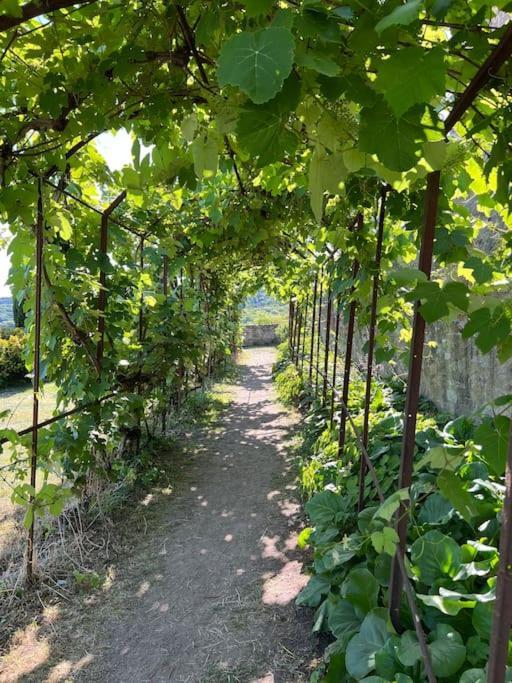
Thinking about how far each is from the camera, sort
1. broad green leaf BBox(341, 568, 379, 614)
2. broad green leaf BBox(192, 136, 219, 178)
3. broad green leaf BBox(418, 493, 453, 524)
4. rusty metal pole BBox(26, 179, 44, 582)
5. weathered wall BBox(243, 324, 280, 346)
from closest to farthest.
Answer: broad green leaf BBox(192, 136, 219, 178), broad green leaf BBox(341, 568, 379, 614), broad green leaf BBox(418, 493, 453, 524), rusty metal pole BBox(26, 179, 44, 582), weathered wall BBox(243, 324, 280, 346)

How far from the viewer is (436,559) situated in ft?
5.45

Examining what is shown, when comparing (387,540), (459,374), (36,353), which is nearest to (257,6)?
(387,540)

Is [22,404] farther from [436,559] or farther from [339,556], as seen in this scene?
[436,559]

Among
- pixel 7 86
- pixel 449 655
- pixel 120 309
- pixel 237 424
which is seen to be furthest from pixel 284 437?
pixel 7 86

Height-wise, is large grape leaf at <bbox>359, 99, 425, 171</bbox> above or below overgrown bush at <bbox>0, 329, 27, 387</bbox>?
above

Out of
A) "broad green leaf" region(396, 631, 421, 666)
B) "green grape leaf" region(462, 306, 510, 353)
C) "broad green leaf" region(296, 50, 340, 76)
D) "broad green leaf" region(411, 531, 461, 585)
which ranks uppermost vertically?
"broad green leaf" region(296, 50, 340, 76)

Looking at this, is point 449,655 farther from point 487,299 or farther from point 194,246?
point 194,246

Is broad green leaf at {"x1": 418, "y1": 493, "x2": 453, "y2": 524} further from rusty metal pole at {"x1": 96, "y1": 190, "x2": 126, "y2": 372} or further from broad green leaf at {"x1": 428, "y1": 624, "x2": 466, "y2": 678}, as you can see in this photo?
rusty metal pole at {"x1": 96, "y1": 190, "x2": 126, "y2": 372}

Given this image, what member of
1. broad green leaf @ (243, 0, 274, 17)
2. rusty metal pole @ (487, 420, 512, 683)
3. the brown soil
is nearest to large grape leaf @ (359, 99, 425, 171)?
broad green leaf @ (243, 0, 274, 17)

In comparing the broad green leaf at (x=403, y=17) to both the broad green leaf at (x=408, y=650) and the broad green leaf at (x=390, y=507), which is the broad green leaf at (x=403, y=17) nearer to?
the broad green leaf at (x=390, y=507)

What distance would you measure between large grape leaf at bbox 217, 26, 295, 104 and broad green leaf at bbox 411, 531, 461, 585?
1.57 meters

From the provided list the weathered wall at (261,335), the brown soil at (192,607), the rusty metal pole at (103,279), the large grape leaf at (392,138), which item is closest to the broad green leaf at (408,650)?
the brown soil at (192,607)

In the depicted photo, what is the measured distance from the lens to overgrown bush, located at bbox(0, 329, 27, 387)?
991 cm

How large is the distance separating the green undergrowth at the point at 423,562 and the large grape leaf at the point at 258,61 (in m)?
0.65
